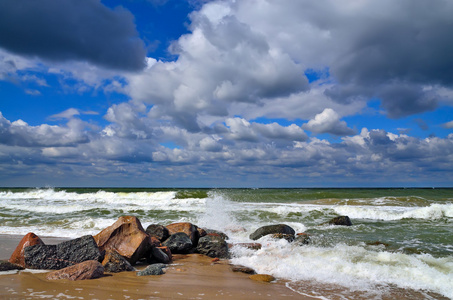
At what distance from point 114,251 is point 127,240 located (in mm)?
675

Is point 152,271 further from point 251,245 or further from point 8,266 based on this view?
point 251,245

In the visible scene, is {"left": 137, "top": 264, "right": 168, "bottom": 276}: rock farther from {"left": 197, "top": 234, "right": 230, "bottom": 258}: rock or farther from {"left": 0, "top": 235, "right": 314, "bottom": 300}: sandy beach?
{"left": 197, "top": 234, "right": 230, "bottom": 258}: rock

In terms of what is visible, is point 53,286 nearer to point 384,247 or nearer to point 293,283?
point 293,283

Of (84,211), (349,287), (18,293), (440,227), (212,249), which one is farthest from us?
(84,211)

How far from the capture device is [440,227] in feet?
44.9

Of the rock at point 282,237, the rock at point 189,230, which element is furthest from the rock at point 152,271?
the rock at point 282,237

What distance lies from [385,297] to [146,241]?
208 inches

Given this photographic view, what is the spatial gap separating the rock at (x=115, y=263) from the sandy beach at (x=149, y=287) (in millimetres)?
214

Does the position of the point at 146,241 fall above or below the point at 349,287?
above

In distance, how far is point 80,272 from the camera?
5707mm

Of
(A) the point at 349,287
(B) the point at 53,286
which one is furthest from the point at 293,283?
(B) the point at 53,286

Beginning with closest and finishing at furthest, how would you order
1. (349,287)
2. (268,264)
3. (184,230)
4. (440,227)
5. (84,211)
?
(349,287)
(268,264)
(184,230)
(440,227)
(84,211)

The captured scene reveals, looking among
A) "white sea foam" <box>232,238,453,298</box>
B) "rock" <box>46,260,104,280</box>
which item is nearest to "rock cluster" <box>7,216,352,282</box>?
"rock" <box>46,260,104,280</box>

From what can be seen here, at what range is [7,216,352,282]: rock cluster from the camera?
6160 mm
